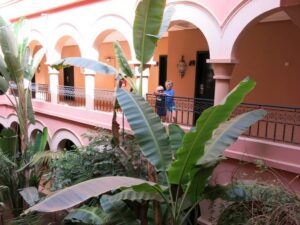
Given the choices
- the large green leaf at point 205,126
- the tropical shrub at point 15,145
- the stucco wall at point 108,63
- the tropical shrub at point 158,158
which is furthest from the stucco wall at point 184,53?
the large green leaf at point 205,126

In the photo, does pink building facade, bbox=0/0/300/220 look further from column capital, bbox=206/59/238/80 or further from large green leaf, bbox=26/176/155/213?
large green leaf, bbox=26/176/155/213

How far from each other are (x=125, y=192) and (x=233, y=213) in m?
1.31

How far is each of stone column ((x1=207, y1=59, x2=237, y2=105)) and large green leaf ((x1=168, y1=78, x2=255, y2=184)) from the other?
317cm

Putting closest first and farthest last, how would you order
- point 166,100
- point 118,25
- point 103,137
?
point 103,137
point 166,100
point 118,25

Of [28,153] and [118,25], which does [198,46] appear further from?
[28,153]

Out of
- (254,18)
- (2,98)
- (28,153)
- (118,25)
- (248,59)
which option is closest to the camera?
(254,18)

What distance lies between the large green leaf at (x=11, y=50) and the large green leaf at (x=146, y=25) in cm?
281

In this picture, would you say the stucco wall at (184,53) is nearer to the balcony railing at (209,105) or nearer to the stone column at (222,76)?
the balcony railing at (209,105)

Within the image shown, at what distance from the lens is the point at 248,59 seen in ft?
29.4

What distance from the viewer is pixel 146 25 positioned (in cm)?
359

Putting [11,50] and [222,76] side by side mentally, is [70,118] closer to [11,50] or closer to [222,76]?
[11,50]

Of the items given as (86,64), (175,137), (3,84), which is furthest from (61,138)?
(175,137)

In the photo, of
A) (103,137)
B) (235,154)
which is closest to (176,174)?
(103,137)

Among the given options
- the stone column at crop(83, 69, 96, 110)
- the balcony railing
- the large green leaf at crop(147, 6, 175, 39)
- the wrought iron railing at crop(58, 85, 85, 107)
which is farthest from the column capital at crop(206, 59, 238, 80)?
the wrought iron railing at crop(58, 85, 85, 107)
